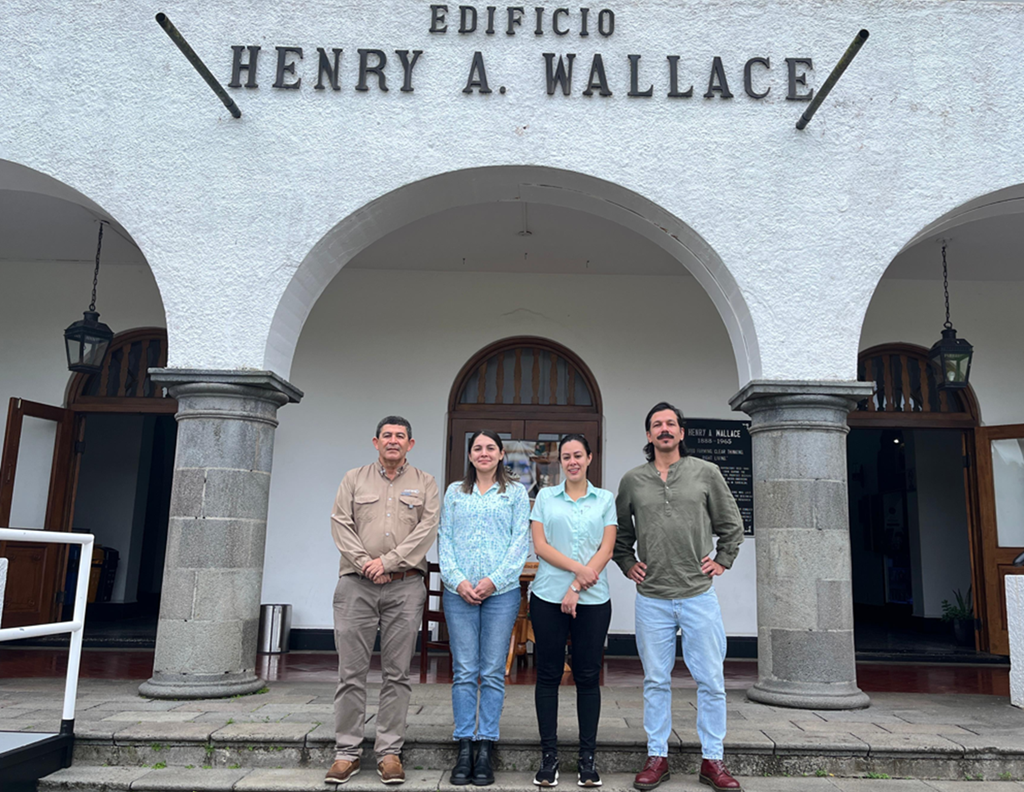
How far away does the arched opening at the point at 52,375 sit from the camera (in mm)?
7289

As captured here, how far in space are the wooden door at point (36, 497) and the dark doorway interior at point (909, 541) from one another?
738 cm

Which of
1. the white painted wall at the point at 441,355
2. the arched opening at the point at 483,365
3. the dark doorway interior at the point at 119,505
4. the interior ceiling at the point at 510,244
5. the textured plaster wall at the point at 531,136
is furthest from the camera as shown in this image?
the dark doorway interior at the point at 119,505

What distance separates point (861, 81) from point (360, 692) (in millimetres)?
4806

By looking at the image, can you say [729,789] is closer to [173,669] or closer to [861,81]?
[173,669]

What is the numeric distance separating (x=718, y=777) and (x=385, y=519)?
182 centimetres

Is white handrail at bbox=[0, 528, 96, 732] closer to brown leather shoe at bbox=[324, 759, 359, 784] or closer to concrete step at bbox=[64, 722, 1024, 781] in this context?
concrete step at bbox=[64, 722, 1024, 781]

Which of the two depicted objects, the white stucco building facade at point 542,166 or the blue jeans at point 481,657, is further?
the white stucco building facade at point 542,166

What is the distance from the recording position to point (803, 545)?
16.1ft

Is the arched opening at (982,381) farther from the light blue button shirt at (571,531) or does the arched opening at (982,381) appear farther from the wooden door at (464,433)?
Result: the light blue button shirt at (571,531)

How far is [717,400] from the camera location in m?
7.68

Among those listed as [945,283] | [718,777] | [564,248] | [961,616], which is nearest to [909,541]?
[961,616]

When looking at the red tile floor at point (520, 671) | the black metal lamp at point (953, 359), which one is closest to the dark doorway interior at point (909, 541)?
the red tile floor at point (520, 671)

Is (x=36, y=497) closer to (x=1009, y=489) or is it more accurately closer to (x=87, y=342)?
(x=87, y=342)

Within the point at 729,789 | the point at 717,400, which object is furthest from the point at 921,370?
the point at 729,789
